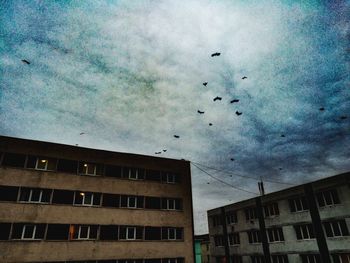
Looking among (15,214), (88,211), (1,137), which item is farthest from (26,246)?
(1,137)

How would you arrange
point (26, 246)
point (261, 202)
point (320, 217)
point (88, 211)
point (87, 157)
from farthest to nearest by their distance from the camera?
point (261, 202) → point (320, 217) → point (87, 157) → point (88, 211) → point (26, 246)

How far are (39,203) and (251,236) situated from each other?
1105 inches

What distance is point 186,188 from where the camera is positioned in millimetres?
26703

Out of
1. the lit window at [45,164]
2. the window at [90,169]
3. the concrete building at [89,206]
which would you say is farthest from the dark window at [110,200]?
the lit window at [45,164]

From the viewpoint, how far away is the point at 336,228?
78.7ft

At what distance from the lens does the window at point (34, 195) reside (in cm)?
2005

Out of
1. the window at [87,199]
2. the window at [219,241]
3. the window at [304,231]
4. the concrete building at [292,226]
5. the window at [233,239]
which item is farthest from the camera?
the window at [219,241]

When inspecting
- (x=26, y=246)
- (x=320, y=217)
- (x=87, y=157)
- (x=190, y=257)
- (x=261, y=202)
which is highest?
(x=87, y=157)

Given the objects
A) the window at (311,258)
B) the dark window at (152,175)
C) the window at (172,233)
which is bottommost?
the window at (311,258)

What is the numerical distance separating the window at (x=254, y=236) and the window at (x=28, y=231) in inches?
1053

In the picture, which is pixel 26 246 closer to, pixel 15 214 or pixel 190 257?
pixel 15 214

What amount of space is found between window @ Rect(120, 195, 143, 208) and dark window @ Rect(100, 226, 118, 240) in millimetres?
2239

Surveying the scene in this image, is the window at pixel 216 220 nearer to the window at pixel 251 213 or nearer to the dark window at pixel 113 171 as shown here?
the window at pixel 251 213

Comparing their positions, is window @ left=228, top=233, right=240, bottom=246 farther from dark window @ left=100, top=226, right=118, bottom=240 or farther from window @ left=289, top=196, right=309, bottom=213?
dark window @ left=100, top=226, right=118, bottom=240
